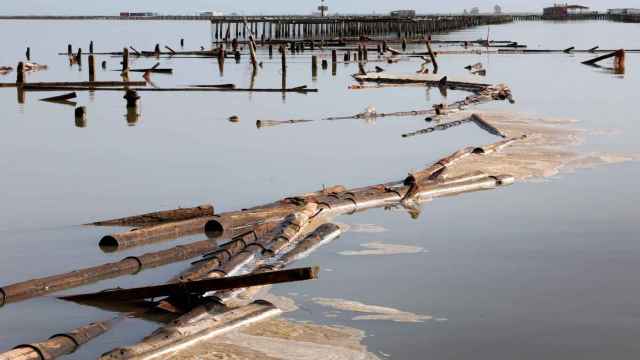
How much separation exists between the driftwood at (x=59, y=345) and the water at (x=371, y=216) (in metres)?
0.11

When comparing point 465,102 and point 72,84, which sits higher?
point 72,84

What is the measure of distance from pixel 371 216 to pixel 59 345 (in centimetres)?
855

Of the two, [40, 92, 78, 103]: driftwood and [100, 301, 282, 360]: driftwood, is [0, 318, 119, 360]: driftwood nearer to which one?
[100, 301, 282, 360]: driftwood

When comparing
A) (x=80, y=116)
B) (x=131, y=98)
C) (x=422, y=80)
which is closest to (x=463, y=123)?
(x=131, y=98)

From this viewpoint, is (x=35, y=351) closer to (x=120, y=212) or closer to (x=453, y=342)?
(x=453, y=342)

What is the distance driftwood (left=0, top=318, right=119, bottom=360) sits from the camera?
392 inches

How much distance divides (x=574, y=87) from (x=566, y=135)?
2018 cm

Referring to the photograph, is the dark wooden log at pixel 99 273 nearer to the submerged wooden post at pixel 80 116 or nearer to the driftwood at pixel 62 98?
the submerged wooden post at pixel 80 116

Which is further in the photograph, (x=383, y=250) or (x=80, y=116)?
(x=80, y=116)

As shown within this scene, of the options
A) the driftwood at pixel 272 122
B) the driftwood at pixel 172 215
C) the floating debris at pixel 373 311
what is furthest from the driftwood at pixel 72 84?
the floating debris at pixel 373 311

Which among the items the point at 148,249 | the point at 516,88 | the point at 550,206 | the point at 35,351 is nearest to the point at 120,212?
the point at 148,249

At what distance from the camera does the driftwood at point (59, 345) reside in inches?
392

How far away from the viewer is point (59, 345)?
1055 cm

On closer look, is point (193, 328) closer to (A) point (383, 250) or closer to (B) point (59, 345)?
(B) point (59, 345)
